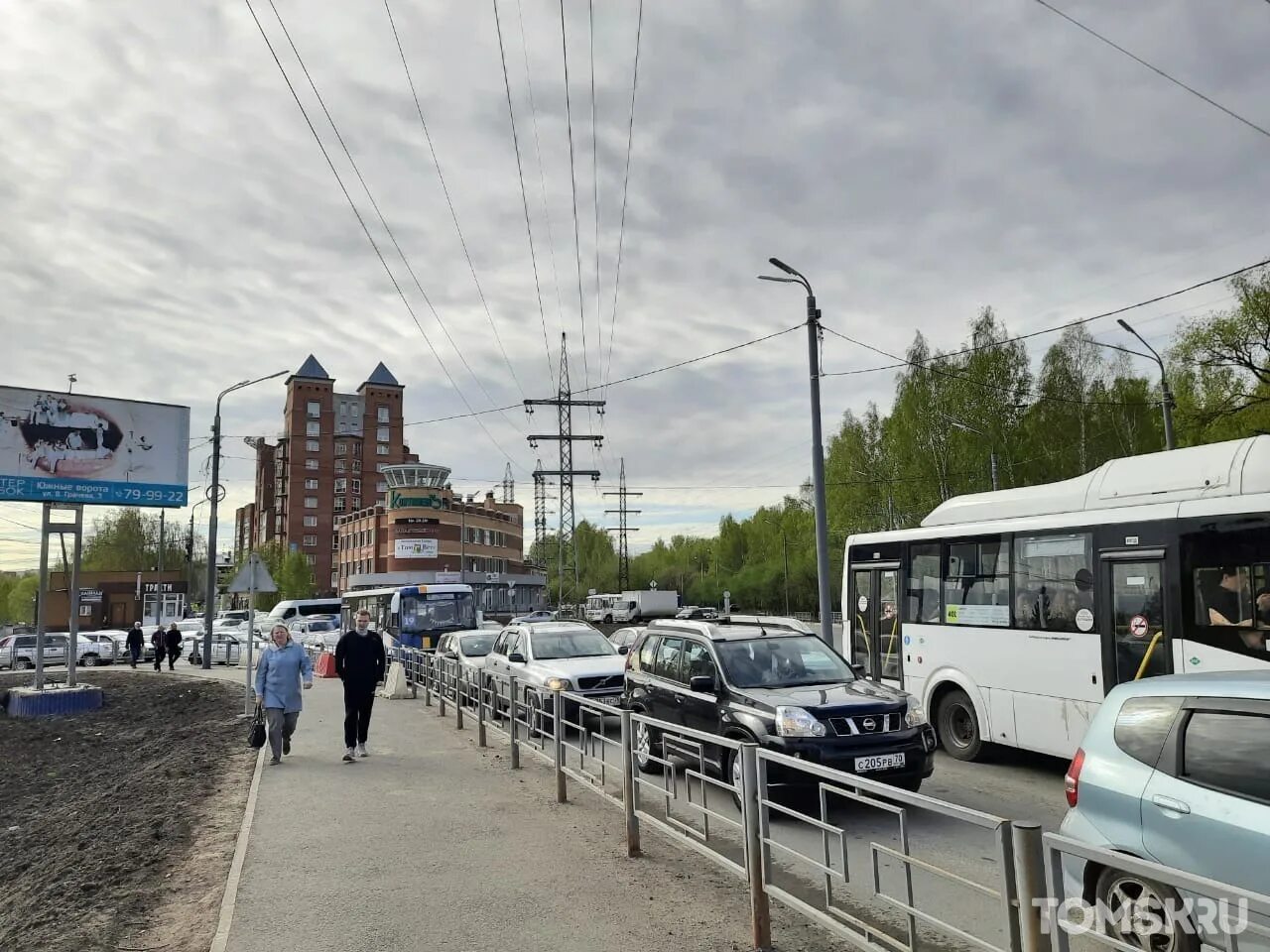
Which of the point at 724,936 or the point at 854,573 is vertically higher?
the point at 854,573

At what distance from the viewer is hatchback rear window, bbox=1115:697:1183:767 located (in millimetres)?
4434

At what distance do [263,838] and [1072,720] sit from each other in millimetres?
7737

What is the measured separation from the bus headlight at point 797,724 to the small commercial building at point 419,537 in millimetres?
70853

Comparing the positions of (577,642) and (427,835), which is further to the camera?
(577,642)

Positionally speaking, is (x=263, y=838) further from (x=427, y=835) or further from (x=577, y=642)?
(x=577, y=642)

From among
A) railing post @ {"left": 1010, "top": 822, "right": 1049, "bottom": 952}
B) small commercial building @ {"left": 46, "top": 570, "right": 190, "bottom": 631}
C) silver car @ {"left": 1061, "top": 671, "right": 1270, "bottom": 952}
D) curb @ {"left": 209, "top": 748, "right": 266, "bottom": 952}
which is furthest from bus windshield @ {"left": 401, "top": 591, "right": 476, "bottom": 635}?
small commercial building @ {"left": 46, "top": 570, "right": 190, "bottom": 631}

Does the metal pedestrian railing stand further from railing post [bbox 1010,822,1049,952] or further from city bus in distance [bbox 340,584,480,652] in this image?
city bus in distance [bbox 340,584,480,652]

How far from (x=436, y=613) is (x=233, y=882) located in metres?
21.4

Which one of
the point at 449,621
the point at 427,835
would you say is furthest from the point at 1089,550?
the point at 449,621

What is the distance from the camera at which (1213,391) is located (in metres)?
Result: 32.8

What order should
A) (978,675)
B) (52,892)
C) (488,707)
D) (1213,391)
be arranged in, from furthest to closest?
(1213,391)
(488,707)
(978,675)
(52,892)

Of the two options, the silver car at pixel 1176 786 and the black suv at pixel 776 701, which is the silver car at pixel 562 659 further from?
the silver car at pixel 1176 786

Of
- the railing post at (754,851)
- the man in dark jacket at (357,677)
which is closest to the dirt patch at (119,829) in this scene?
the man in dark jacket at (357,677)

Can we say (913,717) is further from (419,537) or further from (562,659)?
(419,537)
